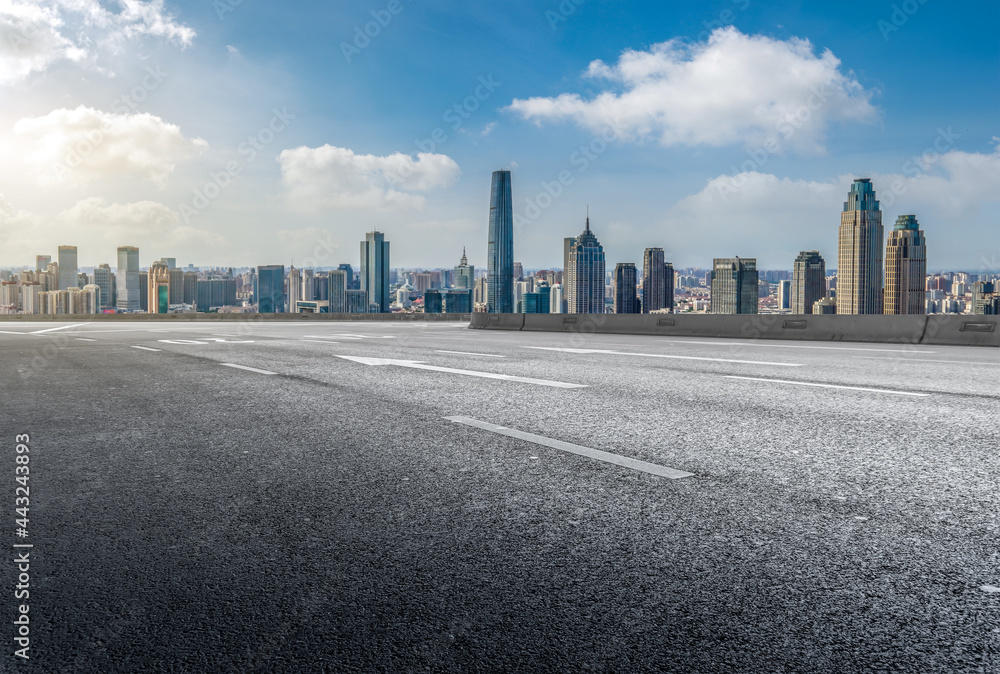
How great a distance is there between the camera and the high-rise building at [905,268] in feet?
254

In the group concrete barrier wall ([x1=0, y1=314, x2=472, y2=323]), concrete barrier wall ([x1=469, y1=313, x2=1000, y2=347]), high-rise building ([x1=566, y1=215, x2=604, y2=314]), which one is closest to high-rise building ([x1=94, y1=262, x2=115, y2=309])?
concrete barrier wall ([x1=0, y1=314, x2=472, y2=323])

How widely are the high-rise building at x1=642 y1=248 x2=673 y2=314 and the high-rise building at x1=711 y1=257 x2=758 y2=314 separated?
13782 mm

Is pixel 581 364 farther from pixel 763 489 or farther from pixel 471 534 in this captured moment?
pixel 471 534

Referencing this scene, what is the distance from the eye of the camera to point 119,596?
2375 millimetres

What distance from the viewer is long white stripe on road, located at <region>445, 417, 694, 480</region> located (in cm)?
391

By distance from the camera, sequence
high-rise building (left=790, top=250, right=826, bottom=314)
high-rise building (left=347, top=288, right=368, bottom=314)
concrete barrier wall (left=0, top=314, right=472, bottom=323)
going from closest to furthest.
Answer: concrete barrier wall (left=0, top=314, right=472, bottom=323), high-rise building (left=790, top=250, right=826, bottom=314), high-rise building (left=347, top=288, right=368, bottom=314)

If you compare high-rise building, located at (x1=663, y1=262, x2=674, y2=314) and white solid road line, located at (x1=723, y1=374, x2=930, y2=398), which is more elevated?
high-rise building, located at (x1=663, y1=262, x2=674, y2=314)

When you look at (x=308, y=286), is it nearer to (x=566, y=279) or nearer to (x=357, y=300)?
(x=357, y=300)

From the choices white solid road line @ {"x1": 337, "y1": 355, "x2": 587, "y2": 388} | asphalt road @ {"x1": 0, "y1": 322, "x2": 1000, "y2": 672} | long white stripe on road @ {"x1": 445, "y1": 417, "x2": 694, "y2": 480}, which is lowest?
asphalt road @ {"x1": 0, "y1": 322, "x2": 1000, "y2": 672}

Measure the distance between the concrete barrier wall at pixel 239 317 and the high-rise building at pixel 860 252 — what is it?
171ft

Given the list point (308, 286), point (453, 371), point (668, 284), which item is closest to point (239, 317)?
point (453, 371)

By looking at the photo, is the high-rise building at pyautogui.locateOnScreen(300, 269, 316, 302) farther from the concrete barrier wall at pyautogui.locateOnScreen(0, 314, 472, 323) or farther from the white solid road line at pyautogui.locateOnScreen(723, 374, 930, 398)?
the white solid road line at pyautogui.locateOnScreen(723, 374, 930, 398)

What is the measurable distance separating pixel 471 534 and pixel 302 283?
136653mm

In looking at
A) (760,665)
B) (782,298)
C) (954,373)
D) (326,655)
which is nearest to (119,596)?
(326,655)
